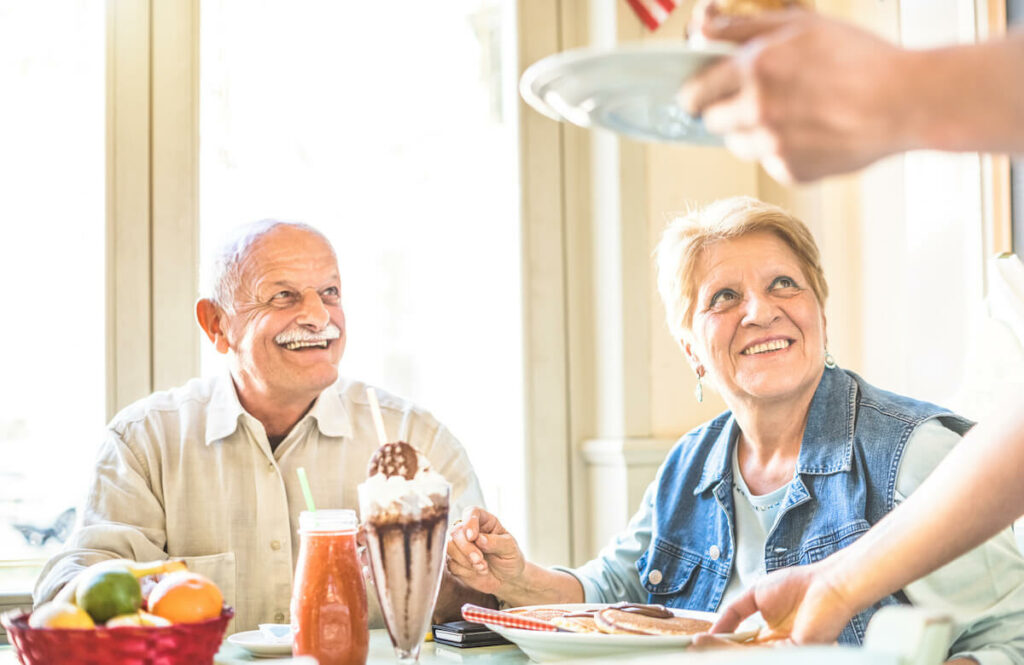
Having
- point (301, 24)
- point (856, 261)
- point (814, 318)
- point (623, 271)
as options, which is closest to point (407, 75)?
point (301, 24)

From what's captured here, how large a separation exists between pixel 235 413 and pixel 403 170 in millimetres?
1217

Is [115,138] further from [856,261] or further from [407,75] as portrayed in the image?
[856,261]

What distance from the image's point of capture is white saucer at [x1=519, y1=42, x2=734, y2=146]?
0.81 meters

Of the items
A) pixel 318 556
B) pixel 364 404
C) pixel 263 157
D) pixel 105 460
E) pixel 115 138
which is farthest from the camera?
pixel 263 157

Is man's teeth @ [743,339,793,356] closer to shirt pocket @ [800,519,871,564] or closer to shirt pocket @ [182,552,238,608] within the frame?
shirt pocket @ [800,519,871,564]

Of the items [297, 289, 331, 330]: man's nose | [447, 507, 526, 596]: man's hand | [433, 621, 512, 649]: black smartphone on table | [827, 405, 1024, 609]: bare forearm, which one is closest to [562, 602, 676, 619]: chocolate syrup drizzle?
[433, 621, 512, 649]: black smartphone on table

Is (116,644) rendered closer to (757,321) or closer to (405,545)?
(405,545)

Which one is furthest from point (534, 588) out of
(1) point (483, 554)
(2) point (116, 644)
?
(2) point (116, 644)

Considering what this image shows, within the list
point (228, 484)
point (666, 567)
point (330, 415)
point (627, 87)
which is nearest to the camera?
point (627, 87)

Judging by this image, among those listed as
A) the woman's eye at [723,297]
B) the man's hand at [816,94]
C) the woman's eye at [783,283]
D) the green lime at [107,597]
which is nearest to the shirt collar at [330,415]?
the woman's eye at [723,297]

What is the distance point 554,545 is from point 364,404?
103cm

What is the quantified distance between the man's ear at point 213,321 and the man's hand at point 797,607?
1.33 m

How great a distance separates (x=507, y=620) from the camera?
138 cm

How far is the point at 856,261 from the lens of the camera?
10.2ft
